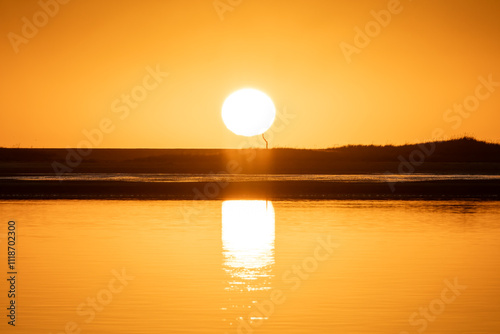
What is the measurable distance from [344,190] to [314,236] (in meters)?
24.3

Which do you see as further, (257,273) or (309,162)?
(309,162)

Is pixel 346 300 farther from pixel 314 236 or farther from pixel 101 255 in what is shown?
pixel 314 236

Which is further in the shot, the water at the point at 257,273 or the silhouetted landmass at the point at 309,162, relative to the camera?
the silhouetted landmass at the point at 309,162

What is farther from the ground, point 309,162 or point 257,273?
point 309,162

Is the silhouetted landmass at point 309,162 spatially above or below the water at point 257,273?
above

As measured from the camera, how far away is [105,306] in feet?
54.3

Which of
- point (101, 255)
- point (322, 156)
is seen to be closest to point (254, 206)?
point (101, 255)

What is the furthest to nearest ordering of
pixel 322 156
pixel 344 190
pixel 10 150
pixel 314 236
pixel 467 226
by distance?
pixel 10 150 < pixel 322 156 < pixel 344 190 < pixel 467 226 < pixel 314 236

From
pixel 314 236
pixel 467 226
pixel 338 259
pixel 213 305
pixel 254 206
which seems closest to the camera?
pixel 213 305

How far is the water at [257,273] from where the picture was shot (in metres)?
15.3

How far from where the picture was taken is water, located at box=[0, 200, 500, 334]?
15320 millimetres

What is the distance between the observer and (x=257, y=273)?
2012cm

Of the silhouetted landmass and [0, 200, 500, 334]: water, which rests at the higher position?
the silhouetted landmass

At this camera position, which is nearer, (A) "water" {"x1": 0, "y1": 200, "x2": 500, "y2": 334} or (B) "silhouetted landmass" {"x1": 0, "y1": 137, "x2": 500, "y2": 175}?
(A) "water" {"x1": 0, "y1": 200, "x2": 500, "y2": 334}
